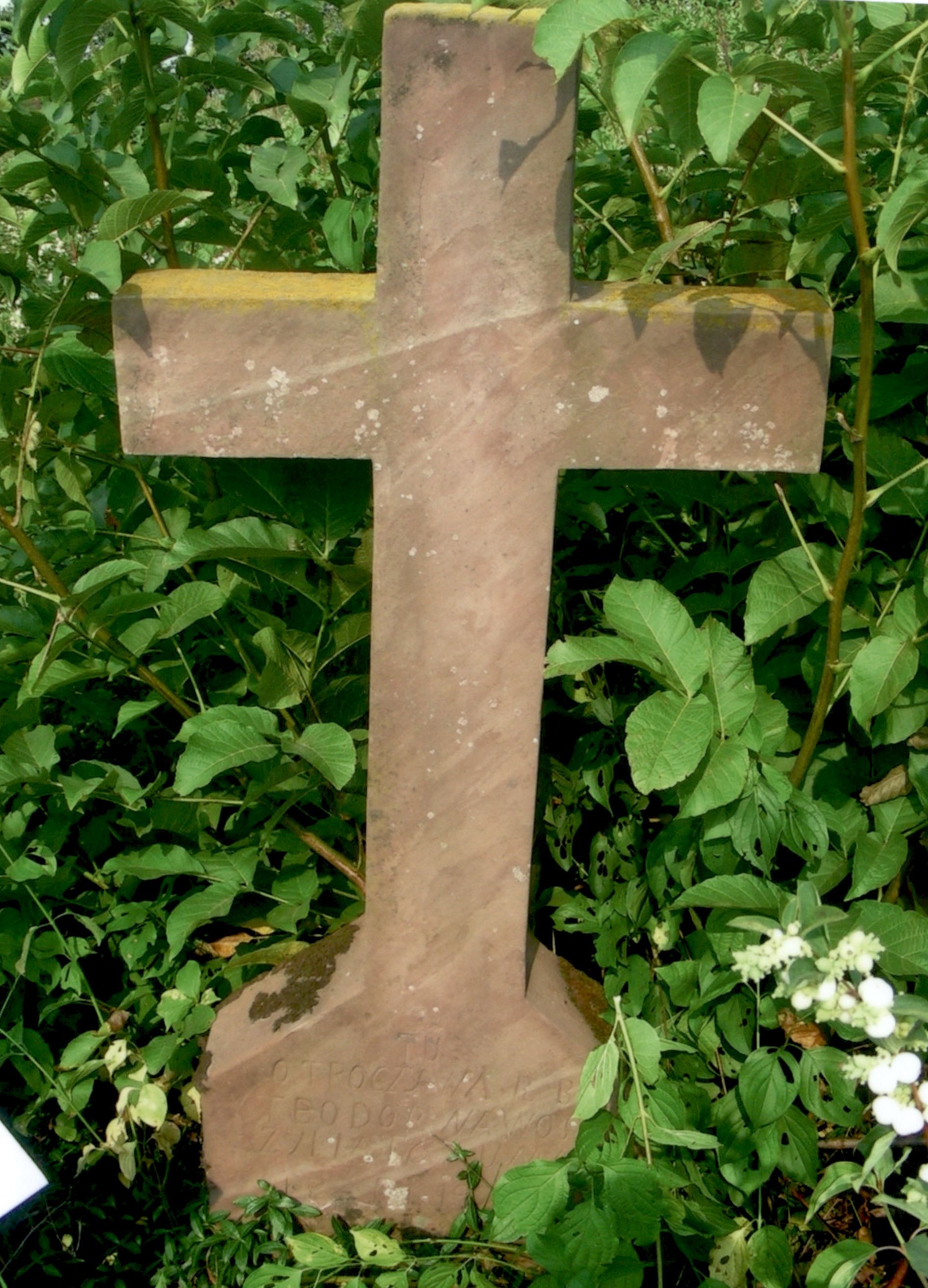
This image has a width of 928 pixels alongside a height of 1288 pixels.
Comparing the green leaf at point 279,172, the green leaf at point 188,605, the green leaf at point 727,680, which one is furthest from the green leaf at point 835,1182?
the green leaf at point 279,172

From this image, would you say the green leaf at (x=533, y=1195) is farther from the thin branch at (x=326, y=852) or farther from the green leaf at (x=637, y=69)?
the green leaf at (x=637, y=69)

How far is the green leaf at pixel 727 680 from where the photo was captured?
158 centimetres

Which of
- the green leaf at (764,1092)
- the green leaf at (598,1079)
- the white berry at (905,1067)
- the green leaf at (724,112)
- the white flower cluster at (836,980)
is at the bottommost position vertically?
the green leaf at (764,1092)

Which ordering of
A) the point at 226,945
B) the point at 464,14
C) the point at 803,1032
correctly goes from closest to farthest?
1. the point at 464,14
2. the point at 803,1032
3. the point at 226,945

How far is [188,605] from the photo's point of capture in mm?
1731

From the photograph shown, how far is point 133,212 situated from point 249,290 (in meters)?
0.17

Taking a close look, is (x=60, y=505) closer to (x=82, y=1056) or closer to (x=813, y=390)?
(x=82, y=1056)

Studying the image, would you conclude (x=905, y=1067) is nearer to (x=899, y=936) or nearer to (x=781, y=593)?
(x=899, y=936)

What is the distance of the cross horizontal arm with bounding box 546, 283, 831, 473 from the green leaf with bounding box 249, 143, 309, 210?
47cm

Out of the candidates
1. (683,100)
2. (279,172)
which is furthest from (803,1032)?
(279,172)

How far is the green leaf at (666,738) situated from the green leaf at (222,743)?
1.60ft

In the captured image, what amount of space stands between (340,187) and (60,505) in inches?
30.0

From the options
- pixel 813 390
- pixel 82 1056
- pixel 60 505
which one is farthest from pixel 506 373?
pixel 82 1056

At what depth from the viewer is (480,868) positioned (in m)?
1.70
